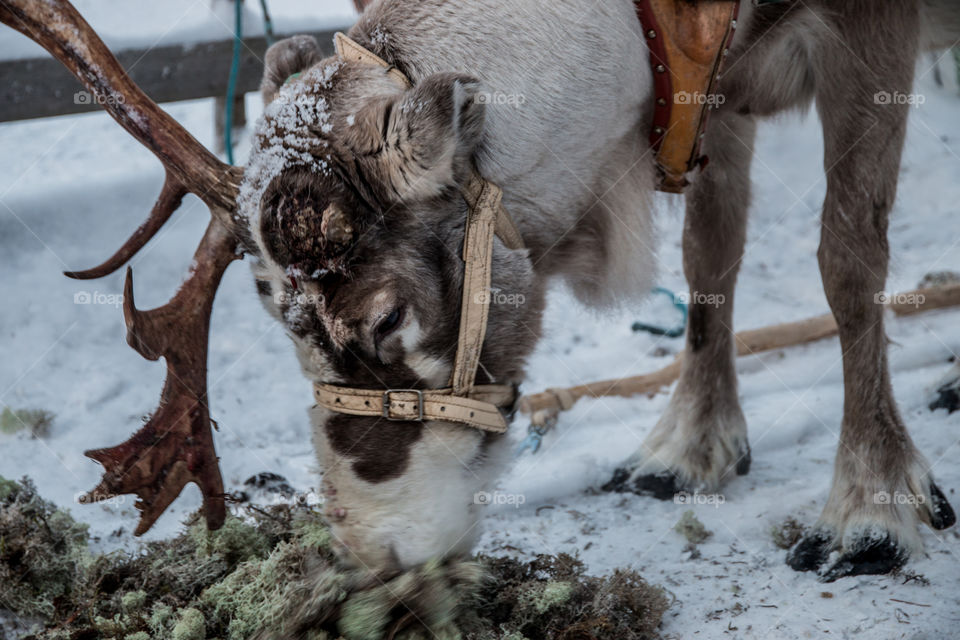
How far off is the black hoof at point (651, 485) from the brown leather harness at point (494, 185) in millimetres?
1016

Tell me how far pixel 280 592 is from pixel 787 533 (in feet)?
5.24

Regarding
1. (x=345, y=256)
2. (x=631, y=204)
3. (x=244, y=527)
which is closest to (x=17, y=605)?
(x=244, y=527)

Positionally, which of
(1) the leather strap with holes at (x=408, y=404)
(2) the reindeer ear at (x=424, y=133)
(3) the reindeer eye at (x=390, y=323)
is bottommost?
(1) the leather strap with holes at (x=408, y=404)

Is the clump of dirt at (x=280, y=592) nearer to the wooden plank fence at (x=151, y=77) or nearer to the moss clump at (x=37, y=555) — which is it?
the moss clump at (x=37, y=555)

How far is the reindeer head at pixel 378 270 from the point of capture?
1.90 metres

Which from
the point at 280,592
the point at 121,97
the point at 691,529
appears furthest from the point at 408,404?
the point at 691,529

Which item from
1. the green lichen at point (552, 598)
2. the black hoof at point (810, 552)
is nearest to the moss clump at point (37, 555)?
the green lichen at point (552, 598)

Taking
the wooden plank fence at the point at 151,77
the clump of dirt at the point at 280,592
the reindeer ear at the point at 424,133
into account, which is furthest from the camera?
the wooden plank fence at the point at 151,77

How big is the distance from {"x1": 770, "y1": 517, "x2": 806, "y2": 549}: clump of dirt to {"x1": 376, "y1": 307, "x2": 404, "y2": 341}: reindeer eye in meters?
1.48

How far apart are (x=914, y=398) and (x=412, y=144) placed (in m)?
2.65

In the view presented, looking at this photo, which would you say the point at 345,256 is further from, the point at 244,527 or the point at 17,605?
the point at 17,605

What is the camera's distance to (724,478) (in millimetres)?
3158

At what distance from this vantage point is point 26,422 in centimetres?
351

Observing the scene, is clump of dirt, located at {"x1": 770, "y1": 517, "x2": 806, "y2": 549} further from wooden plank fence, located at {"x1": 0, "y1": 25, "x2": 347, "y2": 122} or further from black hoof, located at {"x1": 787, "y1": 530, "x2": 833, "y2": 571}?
wooden plank fence, located at {"x1": 0, "y1": 25, "x2": 347, "y2": 122}
